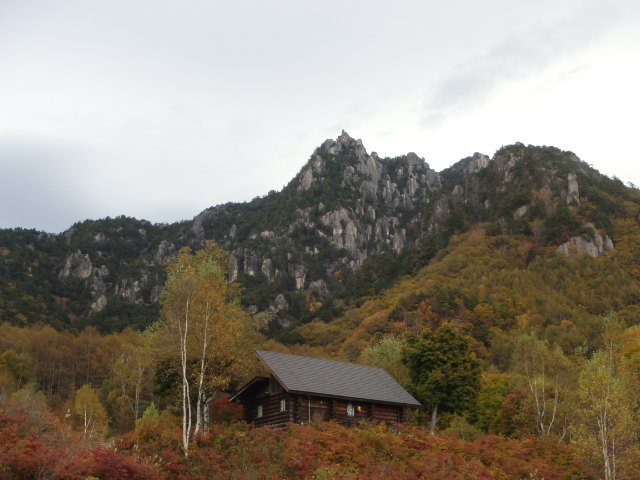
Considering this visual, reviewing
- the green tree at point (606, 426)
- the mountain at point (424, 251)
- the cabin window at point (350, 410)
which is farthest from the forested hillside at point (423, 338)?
the cabin window at point (350, 410)

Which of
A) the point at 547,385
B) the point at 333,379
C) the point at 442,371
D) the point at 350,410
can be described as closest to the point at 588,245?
the point at 547,385

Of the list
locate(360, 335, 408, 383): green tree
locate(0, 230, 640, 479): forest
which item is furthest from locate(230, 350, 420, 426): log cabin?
locate(360, 335, 408, 383): green tree

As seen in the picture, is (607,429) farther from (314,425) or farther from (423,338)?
(423,338)

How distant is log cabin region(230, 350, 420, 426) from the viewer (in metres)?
38.1

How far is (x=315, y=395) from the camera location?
38.4 meters

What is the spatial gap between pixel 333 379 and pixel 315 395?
11.3 ft

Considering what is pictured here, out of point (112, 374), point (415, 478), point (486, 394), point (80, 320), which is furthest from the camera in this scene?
point (80, 320)

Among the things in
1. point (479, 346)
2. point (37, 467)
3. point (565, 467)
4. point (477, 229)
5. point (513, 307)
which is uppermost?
point (477, 229)

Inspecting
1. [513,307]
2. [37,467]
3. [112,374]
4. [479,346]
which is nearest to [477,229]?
[513,307]

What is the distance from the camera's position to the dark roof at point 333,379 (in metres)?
38.5

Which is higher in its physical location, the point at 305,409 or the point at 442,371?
the point at 442,371

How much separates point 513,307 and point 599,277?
67.2 feet

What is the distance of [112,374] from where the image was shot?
259 ft

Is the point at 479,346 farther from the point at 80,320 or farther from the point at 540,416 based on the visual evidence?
the point at 80,320
